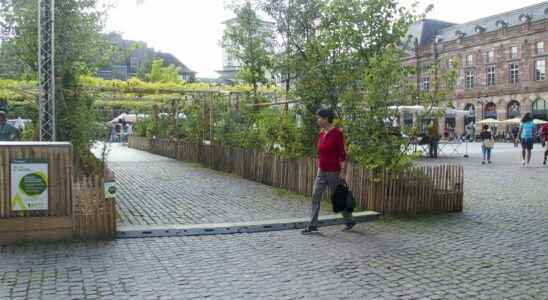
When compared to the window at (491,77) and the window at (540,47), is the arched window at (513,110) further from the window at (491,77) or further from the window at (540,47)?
the window at (540,47)

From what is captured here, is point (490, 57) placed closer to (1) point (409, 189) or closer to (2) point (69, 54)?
(1) point (409, 189)

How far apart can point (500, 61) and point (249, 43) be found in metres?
51.5

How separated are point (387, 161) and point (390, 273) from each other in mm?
3905

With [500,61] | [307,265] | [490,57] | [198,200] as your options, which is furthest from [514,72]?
[307,265]

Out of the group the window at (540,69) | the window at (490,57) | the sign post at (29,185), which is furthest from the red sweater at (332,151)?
the window at (490,57)

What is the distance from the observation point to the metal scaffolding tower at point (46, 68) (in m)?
8.90

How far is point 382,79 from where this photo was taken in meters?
9.42

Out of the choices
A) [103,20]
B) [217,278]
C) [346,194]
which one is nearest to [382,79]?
[346,194]

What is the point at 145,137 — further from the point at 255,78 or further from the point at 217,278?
the point at 217,278

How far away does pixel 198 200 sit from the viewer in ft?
34.8

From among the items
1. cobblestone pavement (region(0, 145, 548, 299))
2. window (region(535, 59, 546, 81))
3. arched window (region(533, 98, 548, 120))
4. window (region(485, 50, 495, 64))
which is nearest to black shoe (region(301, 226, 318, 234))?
cobblestone pavement (region(0, 145, 548, 299))

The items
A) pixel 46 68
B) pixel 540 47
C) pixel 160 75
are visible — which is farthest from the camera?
pixel 540 47

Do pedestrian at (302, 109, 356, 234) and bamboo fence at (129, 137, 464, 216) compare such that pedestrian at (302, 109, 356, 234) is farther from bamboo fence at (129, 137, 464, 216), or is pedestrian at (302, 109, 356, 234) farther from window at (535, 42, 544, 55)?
window at (535, 42, 544, 55)

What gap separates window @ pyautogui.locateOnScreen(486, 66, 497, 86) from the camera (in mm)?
62500
